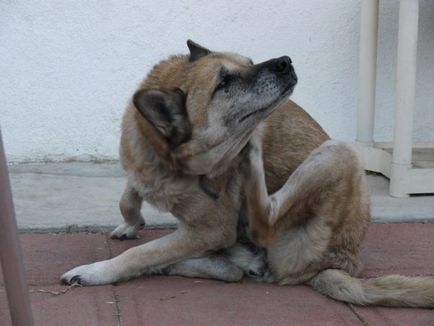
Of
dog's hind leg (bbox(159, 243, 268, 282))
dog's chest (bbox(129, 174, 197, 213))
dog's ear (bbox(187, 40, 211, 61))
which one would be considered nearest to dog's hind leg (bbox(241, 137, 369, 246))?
dog's hind leg (bbox(159, 243, 268, 282))

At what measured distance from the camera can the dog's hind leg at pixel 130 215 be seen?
14.9 feet

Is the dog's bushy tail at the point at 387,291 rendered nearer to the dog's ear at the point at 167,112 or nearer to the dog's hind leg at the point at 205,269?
the dog's hind leg at the point at 205,269

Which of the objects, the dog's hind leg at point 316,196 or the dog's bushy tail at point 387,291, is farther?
the dog's hind leg at point 316,196

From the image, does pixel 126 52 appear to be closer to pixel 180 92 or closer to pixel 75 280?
pixel 180 92

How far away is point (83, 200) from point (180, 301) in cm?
184

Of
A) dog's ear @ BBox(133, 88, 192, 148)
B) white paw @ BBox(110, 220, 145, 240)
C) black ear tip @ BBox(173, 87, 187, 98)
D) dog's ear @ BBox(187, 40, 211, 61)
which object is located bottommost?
white paw @ BBox(110, 220, 145, 240)

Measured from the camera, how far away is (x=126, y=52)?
6398 mm

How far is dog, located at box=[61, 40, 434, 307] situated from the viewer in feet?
12.8

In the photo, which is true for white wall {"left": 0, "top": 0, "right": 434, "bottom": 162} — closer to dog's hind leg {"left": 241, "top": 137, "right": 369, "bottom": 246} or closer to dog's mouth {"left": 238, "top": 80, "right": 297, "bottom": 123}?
dog's hind leg {"left": 241, "top": 137, "right": 369, "bottom": 246}

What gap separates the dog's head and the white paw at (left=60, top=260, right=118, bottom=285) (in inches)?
28.9

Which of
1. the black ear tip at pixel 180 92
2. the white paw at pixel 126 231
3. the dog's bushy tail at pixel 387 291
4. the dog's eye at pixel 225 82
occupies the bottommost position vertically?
the dog's bushy tail at pixel 387 291

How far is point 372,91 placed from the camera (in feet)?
20.7

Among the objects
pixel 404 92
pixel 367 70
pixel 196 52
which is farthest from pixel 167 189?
Answer: pixel 367 70

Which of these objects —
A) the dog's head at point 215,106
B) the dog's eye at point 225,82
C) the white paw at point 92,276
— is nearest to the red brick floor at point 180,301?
the white paw at point 92,276
